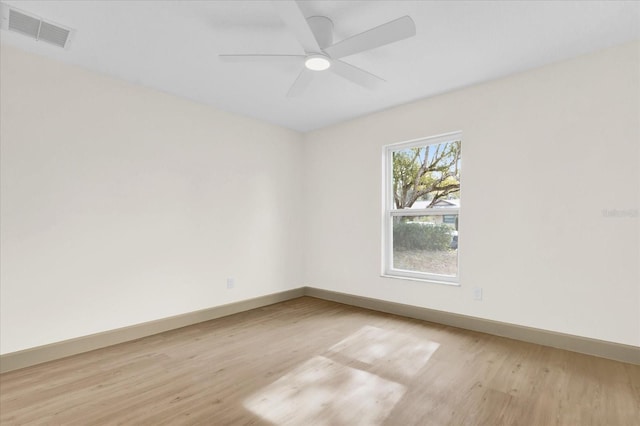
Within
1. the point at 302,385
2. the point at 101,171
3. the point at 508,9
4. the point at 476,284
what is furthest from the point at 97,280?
the point at 508,9

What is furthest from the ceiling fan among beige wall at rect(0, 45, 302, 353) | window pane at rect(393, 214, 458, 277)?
window pane at rect(393, 214, 458, 277)

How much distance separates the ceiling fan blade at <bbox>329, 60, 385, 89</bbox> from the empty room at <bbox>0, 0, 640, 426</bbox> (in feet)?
0.07

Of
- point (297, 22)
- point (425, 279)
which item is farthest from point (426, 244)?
point (297, 22)

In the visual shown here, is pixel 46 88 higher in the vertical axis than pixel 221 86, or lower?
lower

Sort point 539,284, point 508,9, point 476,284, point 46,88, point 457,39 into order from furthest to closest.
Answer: point 476,284 → point 539,284 → point 46,88 → point 457,39 → point 508,9

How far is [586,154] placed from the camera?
2.63 meters

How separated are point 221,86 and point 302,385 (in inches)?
112

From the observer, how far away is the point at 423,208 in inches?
147

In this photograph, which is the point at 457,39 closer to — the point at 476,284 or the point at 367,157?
the point at 367,157

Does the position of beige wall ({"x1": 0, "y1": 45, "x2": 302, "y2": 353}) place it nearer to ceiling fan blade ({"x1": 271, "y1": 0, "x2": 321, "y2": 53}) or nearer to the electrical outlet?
ceiling fan blade ({"x1": 271, "y1": 0, "x2": 321, "y2": 53})

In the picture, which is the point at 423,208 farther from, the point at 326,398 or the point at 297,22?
the point at 297,22

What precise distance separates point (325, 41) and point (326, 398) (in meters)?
2.43

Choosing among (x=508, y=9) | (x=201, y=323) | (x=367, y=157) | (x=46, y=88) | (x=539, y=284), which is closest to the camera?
(x=508, y=9)

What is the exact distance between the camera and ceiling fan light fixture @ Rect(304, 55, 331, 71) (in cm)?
223
